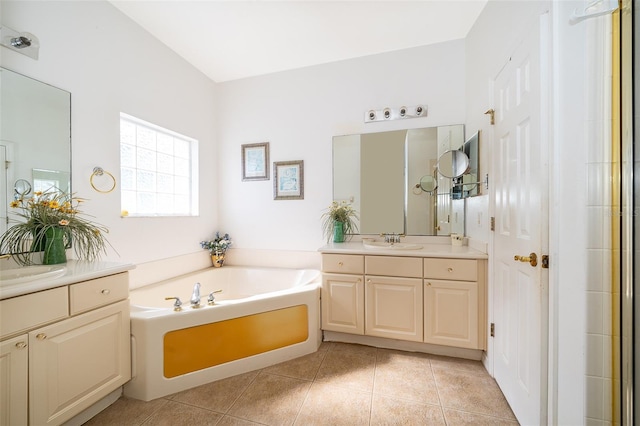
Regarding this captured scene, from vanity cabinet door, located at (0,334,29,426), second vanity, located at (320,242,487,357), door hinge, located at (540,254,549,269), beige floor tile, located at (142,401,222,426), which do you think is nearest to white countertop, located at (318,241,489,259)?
second vanity, located at (320,242,487,357)

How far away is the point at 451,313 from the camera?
178 cm

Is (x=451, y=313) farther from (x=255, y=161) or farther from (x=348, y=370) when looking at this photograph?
(x=255, y=161)

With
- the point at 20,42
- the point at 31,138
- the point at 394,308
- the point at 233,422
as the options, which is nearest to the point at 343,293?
the point at 394,308

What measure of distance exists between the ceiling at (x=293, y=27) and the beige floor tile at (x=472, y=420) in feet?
9.08

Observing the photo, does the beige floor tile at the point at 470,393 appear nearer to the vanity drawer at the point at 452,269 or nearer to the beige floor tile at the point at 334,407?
the beige floor tile at the point at 334,407

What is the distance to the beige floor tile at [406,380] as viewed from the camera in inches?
57.7

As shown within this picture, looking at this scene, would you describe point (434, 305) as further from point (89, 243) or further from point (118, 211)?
point (118, 211)

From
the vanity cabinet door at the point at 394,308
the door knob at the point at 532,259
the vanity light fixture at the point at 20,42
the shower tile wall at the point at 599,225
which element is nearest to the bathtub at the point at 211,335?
the vanity cabinet door at the point at 394,308

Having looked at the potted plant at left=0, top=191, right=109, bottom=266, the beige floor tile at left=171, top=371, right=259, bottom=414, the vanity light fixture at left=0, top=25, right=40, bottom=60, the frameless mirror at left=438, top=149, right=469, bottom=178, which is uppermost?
the vanity light fixture at left=0, top=25, right=40, bottom=60

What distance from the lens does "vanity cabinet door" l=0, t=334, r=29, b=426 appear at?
93 centimetres

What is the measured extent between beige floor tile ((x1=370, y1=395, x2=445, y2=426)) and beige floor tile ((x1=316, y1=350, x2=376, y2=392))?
138mm

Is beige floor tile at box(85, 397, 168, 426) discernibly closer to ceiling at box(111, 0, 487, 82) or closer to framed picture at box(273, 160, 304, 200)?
framed picture at box(273, 160, 304, 200)

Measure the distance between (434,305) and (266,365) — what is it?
1337 millimetres

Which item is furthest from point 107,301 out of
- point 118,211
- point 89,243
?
point 118,211
